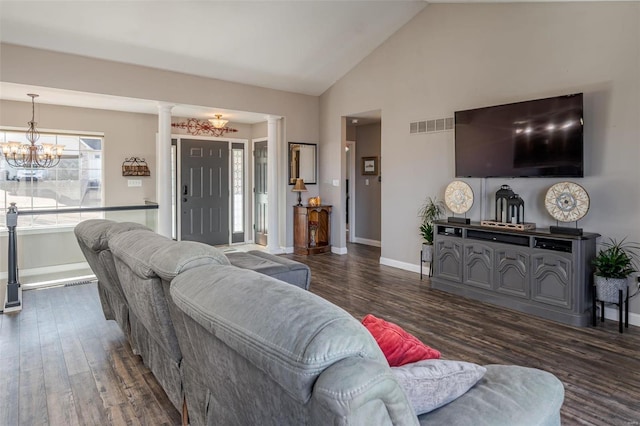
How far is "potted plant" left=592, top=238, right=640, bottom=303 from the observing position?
3.44 meters

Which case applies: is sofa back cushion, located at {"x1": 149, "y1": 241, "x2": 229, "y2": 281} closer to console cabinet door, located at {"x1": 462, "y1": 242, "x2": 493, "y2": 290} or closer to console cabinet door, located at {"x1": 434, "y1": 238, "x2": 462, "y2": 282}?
console cabinet door, located at {"x1": 462, "y1": 242, "x2": 493, "y2": 290}

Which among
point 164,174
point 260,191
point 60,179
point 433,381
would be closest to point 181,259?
point 433,381

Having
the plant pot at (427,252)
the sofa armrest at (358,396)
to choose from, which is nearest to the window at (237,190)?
the plant pot at (427,252)

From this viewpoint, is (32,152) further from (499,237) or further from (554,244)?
(554,244)

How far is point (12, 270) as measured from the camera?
414cm

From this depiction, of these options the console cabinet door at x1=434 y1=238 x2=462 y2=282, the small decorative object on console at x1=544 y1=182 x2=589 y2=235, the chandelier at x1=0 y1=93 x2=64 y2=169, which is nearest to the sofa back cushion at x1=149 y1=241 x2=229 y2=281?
the small decorative object on console at x1=544 y1=182 x2=589 y2=235

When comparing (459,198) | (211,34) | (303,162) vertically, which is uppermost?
(211,34)

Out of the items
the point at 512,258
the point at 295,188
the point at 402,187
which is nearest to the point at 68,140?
the point at 295,188

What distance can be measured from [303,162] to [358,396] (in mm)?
6690

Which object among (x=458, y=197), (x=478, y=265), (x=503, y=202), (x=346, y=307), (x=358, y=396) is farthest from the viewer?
(x=458, y=197)

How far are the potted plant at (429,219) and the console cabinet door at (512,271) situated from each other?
3.58ft

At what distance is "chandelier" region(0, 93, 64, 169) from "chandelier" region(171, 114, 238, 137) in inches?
76.9

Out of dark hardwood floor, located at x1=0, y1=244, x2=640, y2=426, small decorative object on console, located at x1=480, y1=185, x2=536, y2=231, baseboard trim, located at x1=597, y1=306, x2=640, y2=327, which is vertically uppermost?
small decorative object on console, located at x1=480, y1=185, x2=536, y2=231

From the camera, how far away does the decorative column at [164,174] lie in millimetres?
5730
